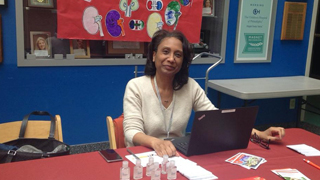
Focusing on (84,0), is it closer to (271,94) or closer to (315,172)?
(271,94)

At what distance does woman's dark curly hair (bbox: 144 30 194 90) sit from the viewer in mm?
1840

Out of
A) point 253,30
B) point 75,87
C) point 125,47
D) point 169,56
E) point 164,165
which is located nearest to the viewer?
point 164,165

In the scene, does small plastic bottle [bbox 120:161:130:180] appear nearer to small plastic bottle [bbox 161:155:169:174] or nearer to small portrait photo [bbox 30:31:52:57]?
small plastic bottle [bbox 161:155:169:174]

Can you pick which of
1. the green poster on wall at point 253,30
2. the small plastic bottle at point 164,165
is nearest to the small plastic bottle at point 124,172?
the small plastic bottle at point 164,165

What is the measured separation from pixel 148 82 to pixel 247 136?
25.5 inches

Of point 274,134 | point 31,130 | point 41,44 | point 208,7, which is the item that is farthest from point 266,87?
point 31,130

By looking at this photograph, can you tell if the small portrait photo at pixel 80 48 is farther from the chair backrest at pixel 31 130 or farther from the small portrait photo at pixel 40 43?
the chair backrest at pixel 31 130

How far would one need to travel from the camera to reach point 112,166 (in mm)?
1271

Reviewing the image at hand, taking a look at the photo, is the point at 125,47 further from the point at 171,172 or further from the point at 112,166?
the point at 171,172

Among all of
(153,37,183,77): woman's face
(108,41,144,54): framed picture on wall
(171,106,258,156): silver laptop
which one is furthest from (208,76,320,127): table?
(171,106,258,156): silver laptop

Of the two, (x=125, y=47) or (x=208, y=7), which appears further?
(x=208, y=7)

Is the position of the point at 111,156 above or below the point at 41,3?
below

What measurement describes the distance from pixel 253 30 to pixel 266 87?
82 cm

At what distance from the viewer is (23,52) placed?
2.71 m
